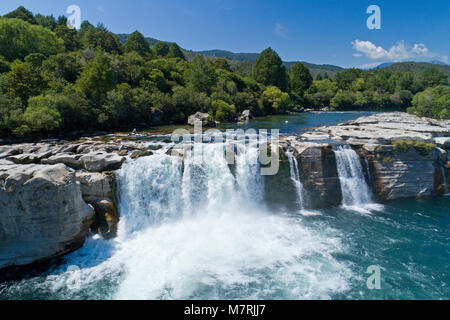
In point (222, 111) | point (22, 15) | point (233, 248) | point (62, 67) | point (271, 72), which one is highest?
point (22, 15)

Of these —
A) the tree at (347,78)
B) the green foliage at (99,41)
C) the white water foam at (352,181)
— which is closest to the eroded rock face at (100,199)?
the white water foam at (352,181)

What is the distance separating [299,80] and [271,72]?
13936 millimetres

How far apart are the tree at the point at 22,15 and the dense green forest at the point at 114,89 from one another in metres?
0.41

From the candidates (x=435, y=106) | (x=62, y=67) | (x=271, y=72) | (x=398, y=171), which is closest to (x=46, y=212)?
(x=398, y=171)

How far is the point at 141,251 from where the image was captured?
11.4m

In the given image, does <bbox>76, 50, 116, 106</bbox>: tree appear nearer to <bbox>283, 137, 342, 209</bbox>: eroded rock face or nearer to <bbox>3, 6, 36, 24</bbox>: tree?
<bbox>283, 137, 342, 209</bbox>: eroded rock face

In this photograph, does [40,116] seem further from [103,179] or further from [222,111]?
[222,111]

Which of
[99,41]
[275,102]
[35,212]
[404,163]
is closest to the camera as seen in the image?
[35,212]

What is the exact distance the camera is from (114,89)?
29.6m

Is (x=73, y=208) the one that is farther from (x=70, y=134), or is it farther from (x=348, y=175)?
(x=348, y=175)
